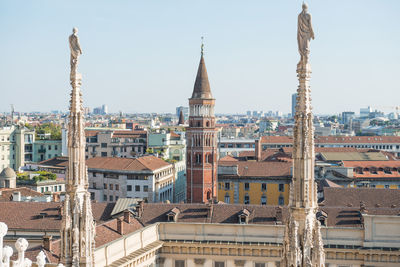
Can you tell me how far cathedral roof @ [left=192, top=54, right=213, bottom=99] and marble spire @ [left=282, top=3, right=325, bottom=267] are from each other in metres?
52.2

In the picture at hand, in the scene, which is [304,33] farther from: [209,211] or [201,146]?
[201,146]

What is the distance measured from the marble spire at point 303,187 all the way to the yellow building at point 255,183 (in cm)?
4824

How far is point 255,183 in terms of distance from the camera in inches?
2339

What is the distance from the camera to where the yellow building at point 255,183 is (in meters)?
→ 58.7

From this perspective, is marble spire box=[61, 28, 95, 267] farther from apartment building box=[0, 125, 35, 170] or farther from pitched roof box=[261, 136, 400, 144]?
pitched roof box=[261, 136, 400, 144]

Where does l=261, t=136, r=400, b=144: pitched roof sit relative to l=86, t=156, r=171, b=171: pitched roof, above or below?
above

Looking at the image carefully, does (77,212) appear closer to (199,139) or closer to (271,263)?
(271,263)

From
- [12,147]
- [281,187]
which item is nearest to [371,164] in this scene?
[281,187]

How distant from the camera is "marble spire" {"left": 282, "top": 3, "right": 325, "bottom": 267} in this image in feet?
31.4

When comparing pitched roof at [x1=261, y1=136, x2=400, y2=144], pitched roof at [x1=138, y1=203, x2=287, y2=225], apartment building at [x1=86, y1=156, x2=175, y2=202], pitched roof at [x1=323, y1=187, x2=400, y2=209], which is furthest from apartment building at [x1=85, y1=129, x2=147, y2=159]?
pitched roof at [x1=138, y1=203, x2=287, y2=225]

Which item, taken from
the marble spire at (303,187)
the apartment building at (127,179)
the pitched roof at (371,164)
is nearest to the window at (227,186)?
the apartment building at (127,179)

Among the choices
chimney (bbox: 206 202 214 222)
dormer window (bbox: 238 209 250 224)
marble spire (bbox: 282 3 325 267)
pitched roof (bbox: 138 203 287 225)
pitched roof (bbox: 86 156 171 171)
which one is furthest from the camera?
pitched roof (bbox: 86 156 171 171)

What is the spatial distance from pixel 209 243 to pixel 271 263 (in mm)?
3632

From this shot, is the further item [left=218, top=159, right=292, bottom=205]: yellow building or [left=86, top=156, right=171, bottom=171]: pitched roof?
[left=86, top=156, right=171, bottom=171]: pitched roof
